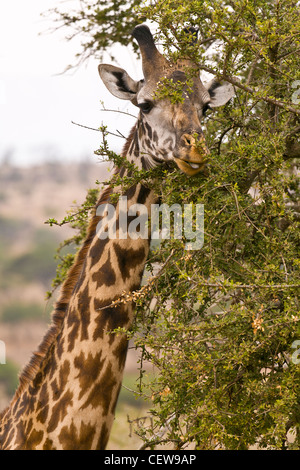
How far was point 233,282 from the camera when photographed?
15.6ft

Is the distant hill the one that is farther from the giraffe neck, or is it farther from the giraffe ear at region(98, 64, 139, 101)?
the giraffe ear at region(98, 64, 139, 101)

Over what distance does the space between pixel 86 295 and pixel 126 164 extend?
1.01 meters

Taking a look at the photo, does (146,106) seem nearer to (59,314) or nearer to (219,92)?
(219,92)

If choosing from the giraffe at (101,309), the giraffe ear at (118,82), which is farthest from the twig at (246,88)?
the giraffe ear at (118,82)

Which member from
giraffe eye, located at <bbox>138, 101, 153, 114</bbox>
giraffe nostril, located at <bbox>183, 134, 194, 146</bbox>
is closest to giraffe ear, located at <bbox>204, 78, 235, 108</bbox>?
giraffe eye, located at <bbox>138, 101, 153, 114</bbox>

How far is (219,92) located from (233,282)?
1544 millimetres

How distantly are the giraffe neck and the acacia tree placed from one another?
0.66 feet

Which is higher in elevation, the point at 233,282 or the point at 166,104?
the point at 166,104

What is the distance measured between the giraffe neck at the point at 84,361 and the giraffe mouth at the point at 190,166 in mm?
515

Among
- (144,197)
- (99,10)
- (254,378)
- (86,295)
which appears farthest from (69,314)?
(99,10)

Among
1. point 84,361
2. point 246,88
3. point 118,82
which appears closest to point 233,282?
point 84,361

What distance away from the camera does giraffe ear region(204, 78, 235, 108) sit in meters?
5.33

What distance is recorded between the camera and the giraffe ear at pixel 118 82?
5363 mm

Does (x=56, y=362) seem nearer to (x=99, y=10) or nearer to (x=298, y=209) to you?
(x=298, y=209)
